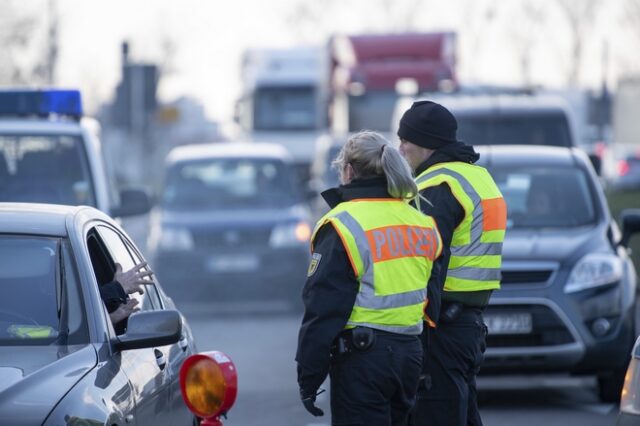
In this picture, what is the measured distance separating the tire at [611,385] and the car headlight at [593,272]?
640 millimetres

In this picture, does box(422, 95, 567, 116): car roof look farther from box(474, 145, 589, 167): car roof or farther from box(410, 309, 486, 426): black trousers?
box(410, 309, 486, 426): black trousers

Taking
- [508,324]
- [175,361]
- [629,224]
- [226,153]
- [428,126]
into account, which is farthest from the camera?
[226,153]

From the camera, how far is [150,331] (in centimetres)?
551

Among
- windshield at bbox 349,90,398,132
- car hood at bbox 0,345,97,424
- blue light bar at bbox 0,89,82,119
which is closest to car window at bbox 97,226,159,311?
car hood at bbox 0,345,97,424

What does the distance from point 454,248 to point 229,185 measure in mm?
11724

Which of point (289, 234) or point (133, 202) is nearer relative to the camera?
point (133, 202)

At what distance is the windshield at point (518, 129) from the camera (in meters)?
15.6

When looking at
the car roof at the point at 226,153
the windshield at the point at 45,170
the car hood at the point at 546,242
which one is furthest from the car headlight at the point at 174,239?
the car hood at the point at 546,242

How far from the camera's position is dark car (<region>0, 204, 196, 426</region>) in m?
4.94

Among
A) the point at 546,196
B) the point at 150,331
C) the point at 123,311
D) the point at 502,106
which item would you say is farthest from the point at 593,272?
the point at 150,331

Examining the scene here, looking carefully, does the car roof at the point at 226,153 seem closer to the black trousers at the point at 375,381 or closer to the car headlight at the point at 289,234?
the car headlight at the point at 289,234

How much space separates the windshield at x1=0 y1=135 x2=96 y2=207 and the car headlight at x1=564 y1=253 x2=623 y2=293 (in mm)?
3474

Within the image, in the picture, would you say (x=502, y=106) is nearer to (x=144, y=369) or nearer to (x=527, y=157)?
(x=527, y=157)

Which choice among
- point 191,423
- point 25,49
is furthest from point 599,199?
point 25,49
